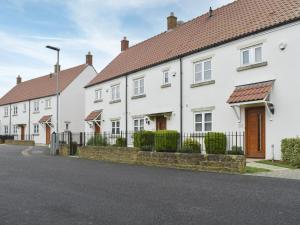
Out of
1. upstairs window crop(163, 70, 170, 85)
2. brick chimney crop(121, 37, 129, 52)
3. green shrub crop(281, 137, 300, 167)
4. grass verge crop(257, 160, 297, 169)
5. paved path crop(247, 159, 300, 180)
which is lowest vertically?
paved path crop(247, 159, 300, 180)

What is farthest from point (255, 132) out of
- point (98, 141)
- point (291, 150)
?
point (98, 141)

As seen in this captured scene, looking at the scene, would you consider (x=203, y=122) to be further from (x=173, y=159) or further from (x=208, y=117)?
(x=173, y=159)

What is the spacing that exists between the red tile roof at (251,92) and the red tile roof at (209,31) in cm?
264

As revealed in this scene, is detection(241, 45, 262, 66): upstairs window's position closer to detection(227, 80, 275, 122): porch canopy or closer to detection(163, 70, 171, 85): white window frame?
detection(227, 80, 275, 122): porch canopy

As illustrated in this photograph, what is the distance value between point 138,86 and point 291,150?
14062 millimetres

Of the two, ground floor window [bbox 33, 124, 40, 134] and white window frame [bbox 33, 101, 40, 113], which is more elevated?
white window frame [bbox 33, 101, 40, 113]

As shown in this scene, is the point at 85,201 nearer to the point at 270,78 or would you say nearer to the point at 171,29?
the point at 270,78

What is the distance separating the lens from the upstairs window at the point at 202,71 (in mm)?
20531

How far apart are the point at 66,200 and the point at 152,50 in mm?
21105

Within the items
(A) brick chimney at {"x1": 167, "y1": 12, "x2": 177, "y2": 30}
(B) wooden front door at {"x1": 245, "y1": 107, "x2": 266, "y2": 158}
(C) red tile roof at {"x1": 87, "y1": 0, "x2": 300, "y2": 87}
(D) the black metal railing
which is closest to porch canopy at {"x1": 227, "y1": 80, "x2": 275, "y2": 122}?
(B) wooden front door at {"x1": 245, "y1": 107, "x2": 266, "y2": 158}

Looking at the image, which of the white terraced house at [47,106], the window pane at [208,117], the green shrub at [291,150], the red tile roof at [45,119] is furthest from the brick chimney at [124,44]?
the green shrub at [291,150]

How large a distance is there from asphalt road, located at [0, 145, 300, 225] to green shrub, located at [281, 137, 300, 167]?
11.7ft

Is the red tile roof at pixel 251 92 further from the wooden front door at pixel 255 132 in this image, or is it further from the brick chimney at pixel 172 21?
the brick chimney at pixel 172 21

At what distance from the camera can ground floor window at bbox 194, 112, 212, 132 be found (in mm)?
20234
